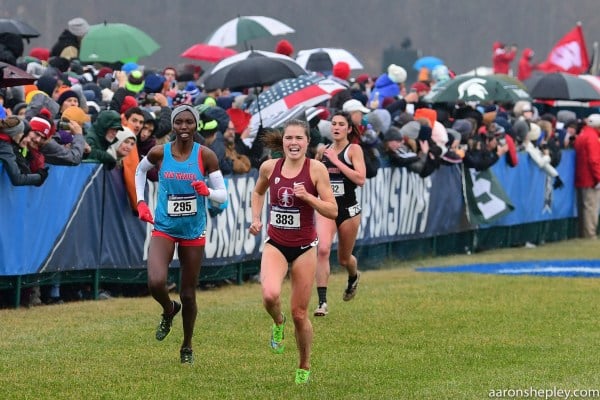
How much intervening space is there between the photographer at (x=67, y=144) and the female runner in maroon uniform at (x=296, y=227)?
453 cm

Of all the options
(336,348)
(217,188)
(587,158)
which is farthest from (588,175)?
(217,188)

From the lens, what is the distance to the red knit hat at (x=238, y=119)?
62.5 feet

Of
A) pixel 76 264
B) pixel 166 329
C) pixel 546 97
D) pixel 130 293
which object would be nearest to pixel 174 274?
pixel 130 293

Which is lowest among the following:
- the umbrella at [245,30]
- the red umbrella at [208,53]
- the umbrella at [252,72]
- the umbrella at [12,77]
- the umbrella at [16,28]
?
the umbrella at [12,77]

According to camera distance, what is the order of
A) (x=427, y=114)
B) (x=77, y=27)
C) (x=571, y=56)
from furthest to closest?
(x=571, y=56)
(x=427, y=114)
(x=77, y=27)

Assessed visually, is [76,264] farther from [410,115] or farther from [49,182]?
[410,115]

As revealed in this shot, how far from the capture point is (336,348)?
1279 cm

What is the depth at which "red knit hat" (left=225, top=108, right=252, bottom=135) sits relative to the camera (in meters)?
19.1

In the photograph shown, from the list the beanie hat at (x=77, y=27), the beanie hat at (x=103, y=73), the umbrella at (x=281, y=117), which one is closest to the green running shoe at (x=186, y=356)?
the umbrella at (x=281, y=117)

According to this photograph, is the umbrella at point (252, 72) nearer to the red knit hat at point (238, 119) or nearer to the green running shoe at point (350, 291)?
the red knit hat at point (238, 119)

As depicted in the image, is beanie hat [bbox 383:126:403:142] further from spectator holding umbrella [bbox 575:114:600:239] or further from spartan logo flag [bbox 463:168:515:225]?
spectator holding umbrella [bbox 575:114:600:239]

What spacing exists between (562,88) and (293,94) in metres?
10.9

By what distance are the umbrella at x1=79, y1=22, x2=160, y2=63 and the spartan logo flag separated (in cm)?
557

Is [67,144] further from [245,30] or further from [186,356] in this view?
[245,30]
